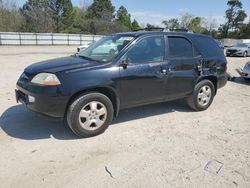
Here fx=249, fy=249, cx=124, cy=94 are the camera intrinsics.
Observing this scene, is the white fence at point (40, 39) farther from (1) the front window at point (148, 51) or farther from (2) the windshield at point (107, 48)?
(1) the front window at point (148, 51)

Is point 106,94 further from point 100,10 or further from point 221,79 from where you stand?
point 100,10

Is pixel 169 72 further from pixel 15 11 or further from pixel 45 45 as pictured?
pixel 15 11

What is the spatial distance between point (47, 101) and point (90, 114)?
2.38 ft

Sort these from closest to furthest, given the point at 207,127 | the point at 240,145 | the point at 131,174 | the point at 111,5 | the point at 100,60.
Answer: the point at 131,174, the point at 240,145, the point at 100,60, the point at 207,127, the point at 111,5

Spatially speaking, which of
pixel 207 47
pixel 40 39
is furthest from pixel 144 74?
pixel 40 39

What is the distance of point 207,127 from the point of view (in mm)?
4762

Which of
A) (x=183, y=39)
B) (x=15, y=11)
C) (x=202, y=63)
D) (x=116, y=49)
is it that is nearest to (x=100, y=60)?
(x=116, y=49)

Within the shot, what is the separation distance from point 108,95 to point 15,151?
1699 mm

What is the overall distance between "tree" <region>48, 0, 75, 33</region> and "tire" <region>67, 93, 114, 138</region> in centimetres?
4498

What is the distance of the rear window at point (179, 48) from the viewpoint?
4936mm

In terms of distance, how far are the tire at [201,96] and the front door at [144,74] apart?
95cm

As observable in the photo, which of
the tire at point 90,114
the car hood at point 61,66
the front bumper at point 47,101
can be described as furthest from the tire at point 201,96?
the front bumper at point 47,101

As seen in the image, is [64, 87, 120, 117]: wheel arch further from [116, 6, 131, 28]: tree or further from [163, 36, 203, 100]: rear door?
[116, 6, 131, 28]: tree

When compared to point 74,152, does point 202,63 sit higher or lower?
higher
